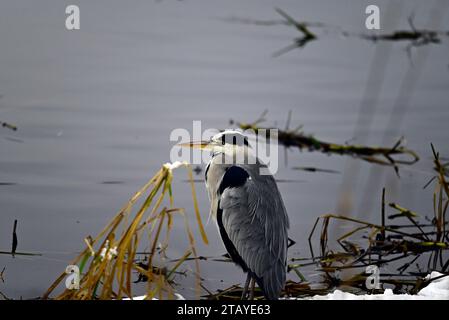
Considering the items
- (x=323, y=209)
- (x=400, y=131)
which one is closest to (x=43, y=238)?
(x=323, y=209)

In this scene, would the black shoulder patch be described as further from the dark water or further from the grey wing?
the dark water

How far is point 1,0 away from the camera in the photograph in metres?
11.8

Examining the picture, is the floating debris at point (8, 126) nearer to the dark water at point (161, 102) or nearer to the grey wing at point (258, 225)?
the dark water at point (161, 102)

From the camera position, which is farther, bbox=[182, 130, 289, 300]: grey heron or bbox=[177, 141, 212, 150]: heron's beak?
bbox=[177, 141, 212, 150]: heron's beak

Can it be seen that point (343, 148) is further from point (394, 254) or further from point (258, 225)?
point (258, 225)

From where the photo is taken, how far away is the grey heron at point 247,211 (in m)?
5.00

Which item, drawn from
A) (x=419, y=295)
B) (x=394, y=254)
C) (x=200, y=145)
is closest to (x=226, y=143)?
(x=200, y=145)

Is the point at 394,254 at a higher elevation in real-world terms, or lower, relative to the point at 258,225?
lower

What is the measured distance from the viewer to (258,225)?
5.14 m

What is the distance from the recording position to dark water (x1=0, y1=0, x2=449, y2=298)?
6414 millimetres

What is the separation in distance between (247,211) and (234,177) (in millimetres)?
223

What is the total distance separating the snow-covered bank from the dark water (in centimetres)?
86

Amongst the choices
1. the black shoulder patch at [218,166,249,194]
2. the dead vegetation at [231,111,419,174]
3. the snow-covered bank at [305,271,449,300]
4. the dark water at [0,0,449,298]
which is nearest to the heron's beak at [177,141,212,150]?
the black shoulder patch at [218,166,249,194]
